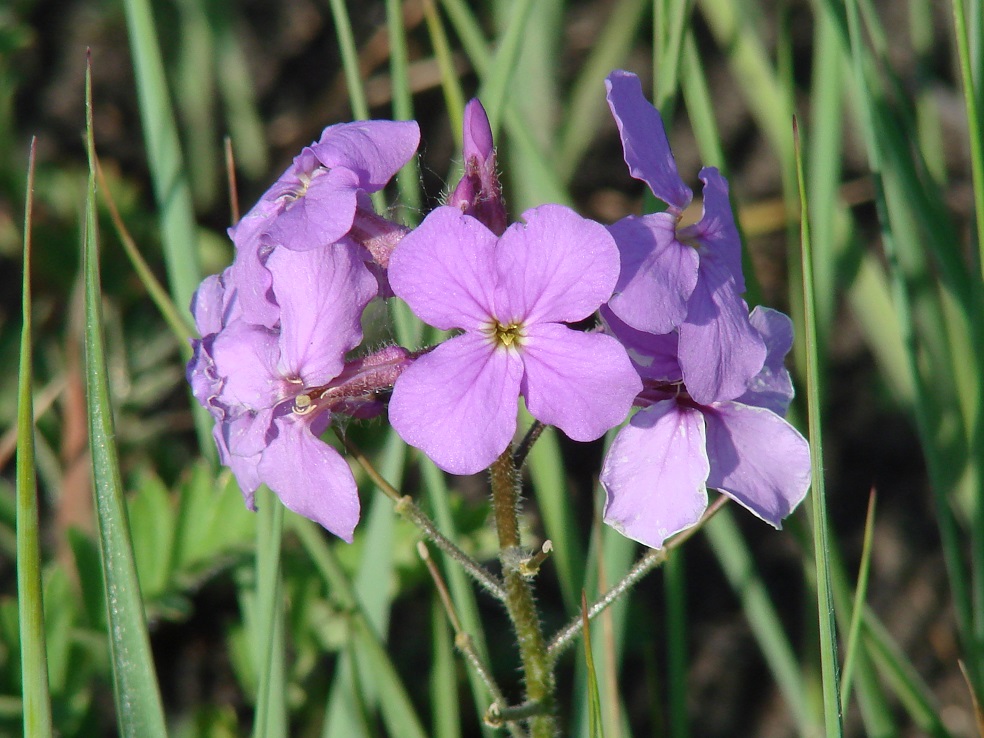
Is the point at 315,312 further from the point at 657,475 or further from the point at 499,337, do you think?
the point at 657,475

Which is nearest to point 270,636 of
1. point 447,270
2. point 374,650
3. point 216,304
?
point 374,650

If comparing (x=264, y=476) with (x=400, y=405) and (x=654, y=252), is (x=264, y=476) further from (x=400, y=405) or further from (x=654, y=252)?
(x=654, y=252)

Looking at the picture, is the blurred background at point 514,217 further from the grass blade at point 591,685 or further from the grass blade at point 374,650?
the grass blade at point 591,685

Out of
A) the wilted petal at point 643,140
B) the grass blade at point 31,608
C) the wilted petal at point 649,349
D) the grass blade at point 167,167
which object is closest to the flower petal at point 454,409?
the wilted petal at point 649,349

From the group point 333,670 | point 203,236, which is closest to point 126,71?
point 203,236

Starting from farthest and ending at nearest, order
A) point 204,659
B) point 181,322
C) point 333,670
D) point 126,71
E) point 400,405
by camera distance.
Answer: point 126,71
point 204,659
point 333,670
point 181,322
point 400,405

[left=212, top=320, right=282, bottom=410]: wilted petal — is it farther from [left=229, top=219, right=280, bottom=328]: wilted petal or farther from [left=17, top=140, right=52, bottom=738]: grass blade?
[left=17, top=140, right=52, bottom=738]: grass blade

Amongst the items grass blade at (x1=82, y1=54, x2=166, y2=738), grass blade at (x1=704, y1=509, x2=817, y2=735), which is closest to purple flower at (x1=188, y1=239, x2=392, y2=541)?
grass blade at (x1=82, y1=54, x2=166, y2=738)
